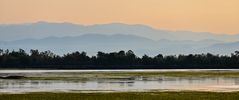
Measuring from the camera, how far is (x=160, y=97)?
5494 cm

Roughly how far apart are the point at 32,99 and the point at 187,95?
1344cm

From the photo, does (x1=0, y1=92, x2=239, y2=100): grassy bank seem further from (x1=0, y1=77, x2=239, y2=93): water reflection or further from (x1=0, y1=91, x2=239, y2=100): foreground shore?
(x1=0, y1=77, x2=239, y2=93): water reflection

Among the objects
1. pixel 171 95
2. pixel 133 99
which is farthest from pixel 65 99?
pixel 171 95

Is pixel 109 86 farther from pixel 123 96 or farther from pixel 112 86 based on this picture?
pixel 123 96

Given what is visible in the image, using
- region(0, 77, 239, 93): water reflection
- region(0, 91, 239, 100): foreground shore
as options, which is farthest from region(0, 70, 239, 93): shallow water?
region(0, 91, 239, 100): foreground shore

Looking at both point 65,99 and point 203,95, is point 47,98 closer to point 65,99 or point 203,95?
point 65,99

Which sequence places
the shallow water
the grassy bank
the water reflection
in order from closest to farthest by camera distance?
the grassy bank → the shallow water → the water reflection

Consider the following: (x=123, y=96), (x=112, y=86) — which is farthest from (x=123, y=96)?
(x=112, y=86)

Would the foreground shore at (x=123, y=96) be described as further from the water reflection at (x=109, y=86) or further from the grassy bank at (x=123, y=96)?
the water reflection at (x=109, y=86)

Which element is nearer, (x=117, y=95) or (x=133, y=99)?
(x=133, y=99)

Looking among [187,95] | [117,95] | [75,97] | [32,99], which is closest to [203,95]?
[187,95]

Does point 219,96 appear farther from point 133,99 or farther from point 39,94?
point 39,94

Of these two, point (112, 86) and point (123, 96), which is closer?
point (123, 96)

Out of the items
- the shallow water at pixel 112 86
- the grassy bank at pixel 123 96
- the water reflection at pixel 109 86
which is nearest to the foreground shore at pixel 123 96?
the grassy bank at pixel 123 96
